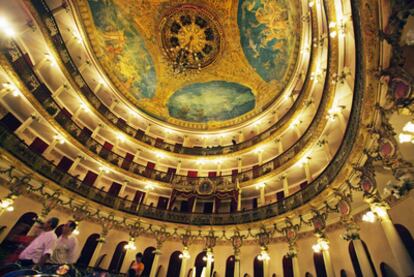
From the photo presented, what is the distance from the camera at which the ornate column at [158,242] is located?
1599 centimetres

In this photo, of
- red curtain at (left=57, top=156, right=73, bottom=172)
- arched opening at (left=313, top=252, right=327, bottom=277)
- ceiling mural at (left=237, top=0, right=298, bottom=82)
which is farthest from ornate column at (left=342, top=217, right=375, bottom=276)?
red curtain at (left=57, top=156, right=73, bottom=172)

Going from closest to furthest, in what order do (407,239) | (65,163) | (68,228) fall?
(68,228), (407,239), (65,163)

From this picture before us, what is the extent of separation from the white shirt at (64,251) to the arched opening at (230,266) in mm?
14661

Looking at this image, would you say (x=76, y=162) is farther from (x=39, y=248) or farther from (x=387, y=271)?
(x=387, y=271)

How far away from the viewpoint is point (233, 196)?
19.0m

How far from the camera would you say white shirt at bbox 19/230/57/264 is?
4117 millimetres

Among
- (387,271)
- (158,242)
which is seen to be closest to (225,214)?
(158,242)

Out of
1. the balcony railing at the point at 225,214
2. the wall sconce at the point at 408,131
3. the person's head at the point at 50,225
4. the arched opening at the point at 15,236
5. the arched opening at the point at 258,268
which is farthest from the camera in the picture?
the arched opening at the point at 258,268

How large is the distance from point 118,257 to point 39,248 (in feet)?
49.7

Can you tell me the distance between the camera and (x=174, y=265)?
17.3m

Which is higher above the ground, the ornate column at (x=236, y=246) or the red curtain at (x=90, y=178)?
Result: the red curtain at (x=90, y=178)

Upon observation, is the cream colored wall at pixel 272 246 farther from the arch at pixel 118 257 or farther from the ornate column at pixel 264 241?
the ornate column at pixel 264 241

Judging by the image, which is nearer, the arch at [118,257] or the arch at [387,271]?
the arch at [387,271]

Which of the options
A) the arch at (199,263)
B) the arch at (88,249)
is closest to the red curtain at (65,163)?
the arch at (88,249)
